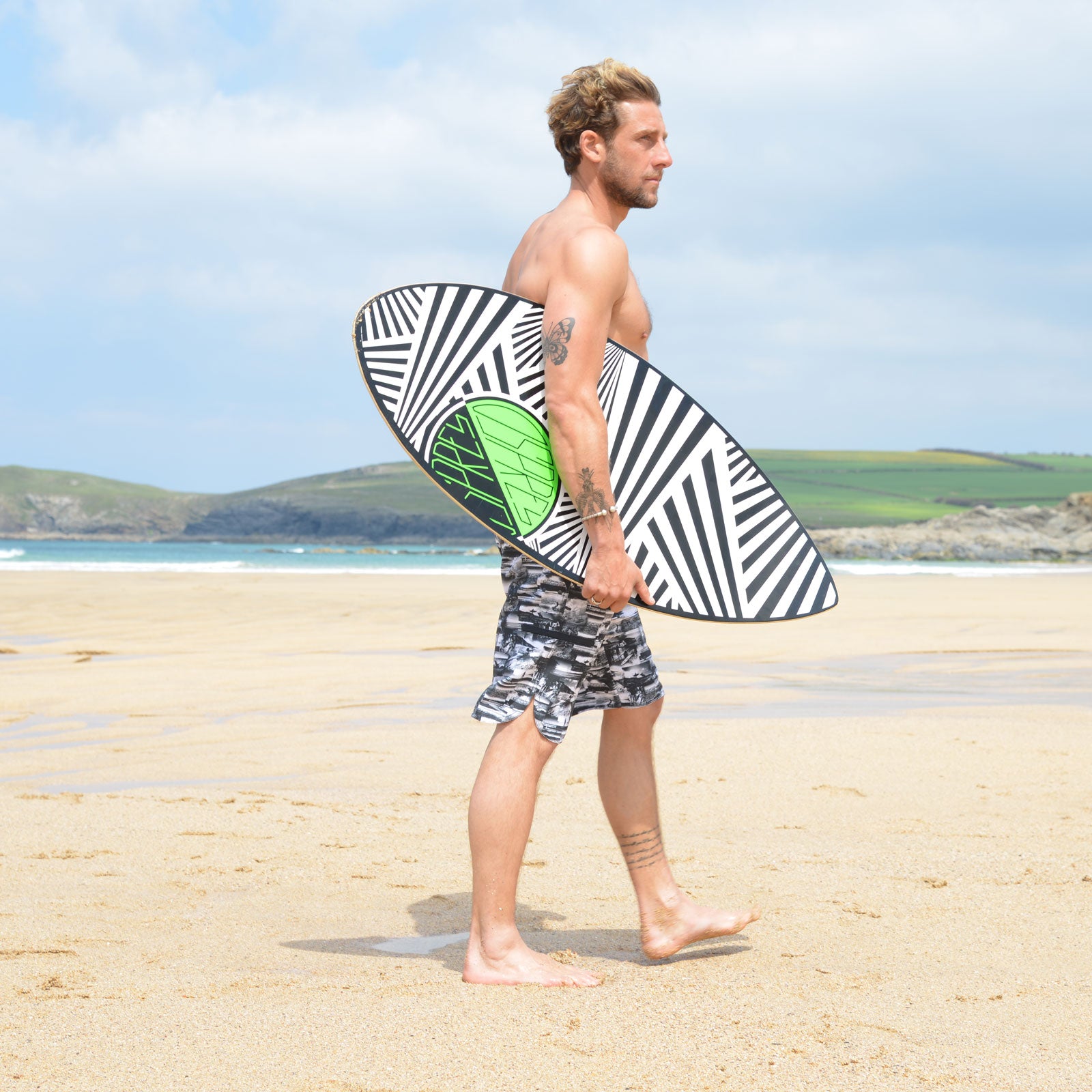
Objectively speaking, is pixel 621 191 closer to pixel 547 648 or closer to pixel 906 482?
pixel 547 648

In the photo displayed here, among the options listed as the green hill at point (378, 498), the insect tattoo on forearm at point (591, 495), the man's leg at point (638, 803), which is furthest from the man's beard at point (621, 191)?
the green hill at point (378, 498)

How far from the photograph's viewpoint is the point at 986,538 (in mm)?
44500

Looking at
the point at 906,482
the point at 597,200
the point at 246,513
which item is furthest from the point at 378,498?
the point at 597,200

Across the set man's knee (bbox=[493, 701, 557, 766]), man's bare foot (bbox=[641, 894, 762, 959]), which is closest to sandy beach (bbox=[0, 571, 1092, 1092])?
man's bare foot (bbox=[641, 894, 762, 959])

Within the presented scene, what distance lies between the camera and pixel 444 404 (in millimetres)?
2598

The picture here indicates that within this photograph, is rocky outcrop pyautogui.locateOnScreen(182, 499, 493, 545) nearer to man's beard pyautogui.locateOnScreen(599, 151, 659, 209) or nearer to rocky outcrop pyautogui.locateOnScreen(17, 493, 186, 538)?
rocky outcrop pyautogui.locateOnScreen(17, 493, 186, 538)

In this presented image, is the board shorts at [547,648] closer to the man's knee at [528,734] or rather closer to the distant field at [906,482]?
the man's knee at [528,734]

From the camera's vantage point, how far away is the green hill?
268 feet

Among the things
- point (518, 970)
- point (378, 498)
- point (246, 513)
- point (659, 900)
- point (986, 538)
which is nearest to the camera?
point (518, 970)

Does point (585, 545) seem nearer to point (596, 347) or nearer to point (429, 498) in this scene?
point (596, 347)

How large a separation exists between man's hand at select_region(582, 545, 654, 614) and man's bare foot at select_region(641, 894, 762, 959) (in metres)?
0.71

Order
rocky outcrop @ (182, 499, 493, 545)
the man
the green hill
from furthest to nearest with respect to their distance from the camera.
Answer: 1. rocky outcrop @ (182, 499, 493, 545)
2. the green hill
3. the man

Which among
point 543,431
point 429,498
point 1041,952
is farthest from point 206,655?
point 429,498

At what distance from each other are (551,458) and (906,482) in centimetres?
9108
